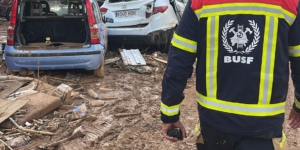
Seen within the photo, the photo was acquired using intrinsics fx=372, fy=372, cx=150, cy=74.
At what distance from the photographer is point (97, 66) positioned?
6.44m

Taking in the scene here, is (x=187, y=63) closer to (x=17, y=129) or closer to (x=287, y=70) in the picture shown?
(x=287, y=70)

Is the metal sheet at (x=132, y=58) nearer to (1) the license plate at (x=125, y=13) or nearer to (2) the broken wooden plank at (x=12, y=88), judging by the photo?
(1) the license plate at (x=125, y=13)

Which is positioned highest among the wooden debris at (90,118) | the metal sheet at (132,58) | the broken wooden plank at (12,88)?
the broken wooden plank at (12,88)

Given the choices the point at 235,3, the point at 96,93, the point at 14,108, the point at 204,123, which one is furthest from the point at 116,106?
the point at 235,3

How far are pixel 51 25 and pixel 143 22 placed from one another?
2.11 m

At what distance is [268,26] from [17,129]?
10.9ft

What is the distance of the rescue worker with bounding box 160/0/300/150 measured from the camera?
72.9 inches

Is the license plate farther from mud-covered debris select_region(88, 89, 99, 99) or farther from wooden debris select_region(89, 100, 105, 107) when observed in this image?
wooden debris select_region(89, 100, 105, 107)

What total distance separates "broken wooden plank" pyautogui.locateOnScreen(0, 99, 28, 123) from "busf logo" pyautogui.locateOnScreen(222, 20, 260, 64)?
10.5ft

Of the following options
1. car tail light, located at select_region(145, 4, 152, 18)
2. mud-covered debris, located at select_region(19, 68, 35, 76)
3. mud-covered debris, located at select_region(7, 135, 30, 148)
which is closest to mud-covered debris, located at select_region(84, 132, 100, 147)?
mud-covered debris, located at select_region(7, 135, 30, 148)

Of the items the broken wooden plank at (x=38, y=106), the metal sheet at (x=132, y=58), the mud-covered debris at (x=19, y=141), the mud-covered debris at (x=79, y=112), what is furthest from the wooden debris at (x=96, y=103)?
the metal sheet at (x=132, y=58)

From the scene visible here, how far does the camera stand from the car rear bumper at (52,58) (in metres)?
6.19

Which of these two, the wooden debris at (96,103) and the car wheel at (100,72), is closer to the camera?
the wooden debris at (96,103)

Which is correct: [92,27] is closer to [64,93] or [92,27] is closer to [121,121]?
[64,93]
